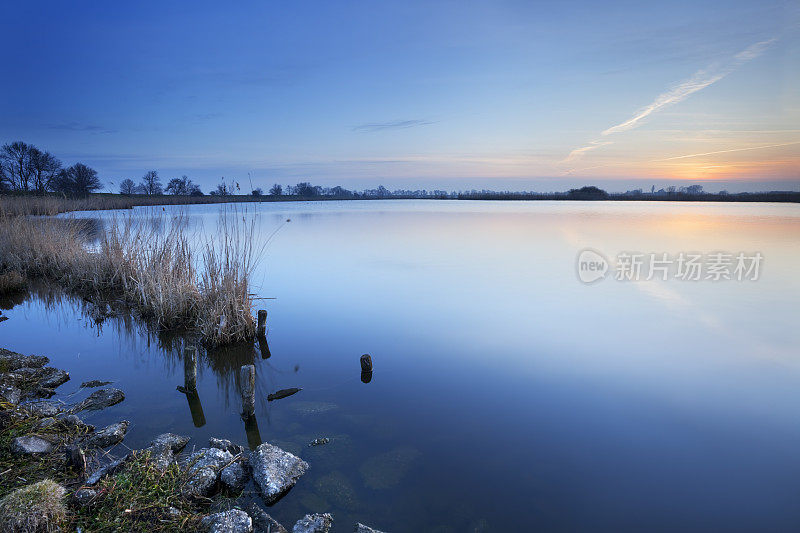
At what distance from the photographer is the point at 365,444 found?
4.96 meters

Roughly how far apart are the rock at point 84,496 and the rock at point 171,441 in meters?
1.11

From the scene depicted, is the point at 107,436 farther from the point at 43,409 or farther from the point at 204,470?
the point at 204,470

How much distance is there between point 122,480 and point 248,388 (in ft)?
6.33

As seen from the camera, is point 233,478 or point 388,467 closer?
point 233,478

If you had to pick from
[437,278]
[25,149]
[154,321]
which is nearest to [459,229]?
[437,278]

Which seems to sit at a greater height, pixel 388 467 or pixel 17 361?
pixel 17 361

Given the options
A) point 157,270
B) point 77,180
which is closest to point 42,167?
point 77,180

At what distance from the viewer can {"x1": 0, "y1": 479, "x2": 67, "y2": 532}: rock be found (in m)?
2.85

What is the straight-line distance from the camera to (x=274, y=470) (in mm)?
4012

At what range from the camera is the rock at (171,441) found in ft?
14.6

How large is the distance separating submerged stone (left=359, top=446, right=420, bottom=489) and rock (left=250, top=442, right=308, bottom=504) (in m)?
0.69

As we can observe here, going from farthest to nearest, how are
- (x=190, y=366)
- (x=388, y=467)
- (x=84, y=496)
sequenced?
(x=190, y=366)
(x=388, y=467)
(x=84, y=496)

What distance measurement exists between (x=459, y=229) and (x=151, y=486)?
103 feet

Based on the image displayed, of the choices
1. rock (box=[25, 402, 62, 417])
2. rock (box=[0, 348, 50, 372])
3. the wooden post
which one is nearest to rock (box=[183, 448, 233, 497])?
the wooden post
